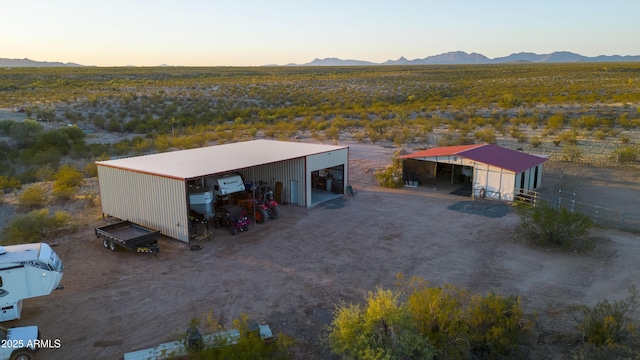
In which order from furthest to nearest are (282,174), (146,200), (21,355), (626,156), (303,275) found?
1. (626,156)
2. (282,174)
3. (146,200)
4. (303,275)
5. (21,355)

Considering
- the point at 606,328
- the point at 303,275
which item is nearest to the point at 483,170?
the point at 303,275

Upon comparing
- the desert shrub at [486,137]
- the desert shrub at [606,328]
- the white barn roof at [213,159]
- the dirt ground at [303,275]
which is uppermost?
the white barn roof at [213,159]

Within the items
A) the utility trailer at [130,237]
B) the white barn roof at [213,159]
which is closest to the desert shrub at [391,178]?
the white barn roof at [213,159]

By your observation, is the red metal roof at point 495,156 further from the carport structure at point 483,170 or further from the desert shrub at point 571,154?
the desert shrub at point 571,154

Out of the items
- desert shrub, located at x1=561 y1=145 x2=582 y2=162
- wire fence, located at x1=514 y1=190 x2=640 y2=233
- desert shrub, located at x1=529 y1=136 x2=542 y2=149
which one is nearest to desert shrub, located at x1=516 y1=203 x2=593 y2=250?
wire fence, located at x1=514 y1=190 x2=640 y2=233

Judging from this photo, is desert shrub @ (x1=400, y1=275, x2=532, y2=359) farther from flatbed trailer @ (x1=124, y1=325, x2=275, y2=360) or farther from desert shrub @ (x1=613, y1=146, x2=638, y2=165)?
desert shrub @ (x1=613, y1=146, x2=638, y2=165)

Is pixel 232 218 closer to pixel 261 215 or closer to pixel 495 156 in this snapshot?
pixel 261 215
